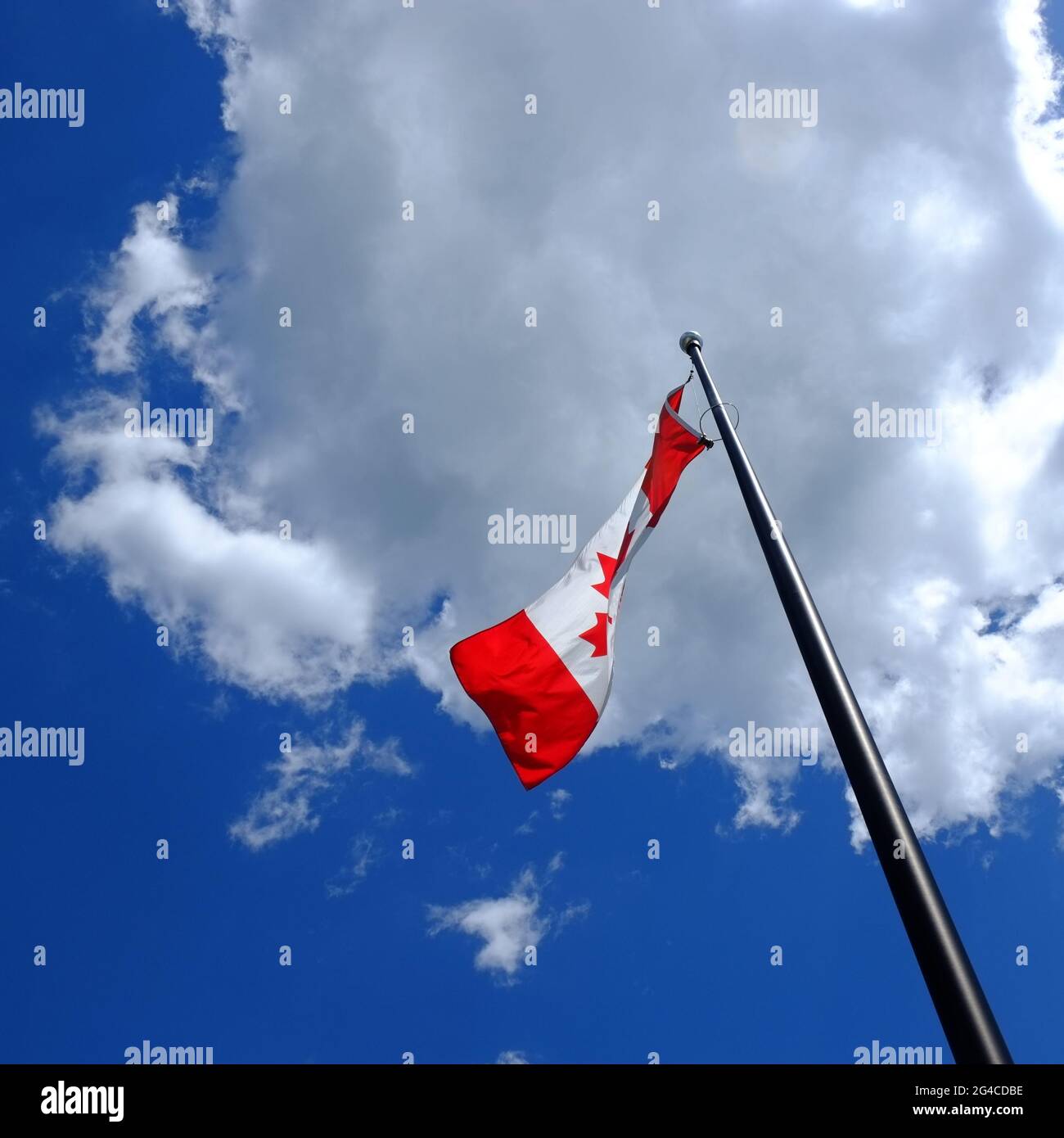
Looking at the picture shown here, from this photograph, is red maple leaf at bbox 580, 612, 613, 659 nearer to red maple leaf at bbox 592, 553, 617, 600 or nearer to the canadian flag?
the canadian flag

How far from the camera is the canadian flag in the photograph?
33.5ft

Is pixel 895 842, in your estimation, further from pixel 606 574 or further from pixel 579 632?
pixel 606 574

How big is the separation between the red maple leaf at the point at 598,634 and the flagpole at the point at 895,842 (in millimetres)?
3176

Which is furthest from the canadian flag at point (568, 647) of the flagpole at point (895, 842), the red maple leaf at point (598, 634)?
the flagpole at point (895, 842)

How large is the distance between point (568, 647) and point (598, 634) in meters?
0.43

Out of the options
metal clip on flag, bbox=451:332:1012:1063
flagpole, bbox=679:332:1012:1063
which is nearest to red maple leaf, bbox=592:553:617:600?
metal clip on flag, bbox=451:332:1012:1063

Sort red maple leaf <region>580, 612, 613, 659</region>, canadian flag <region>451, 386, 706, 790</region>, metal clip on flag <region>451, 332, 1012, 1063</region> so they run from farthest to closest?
red maple leaf <region>580, 612, 613, 659</region>
canadian flag <region>451, 386, 706, 790</region>
metal clip on flag <region>451, 332, 1012, 1063</region>

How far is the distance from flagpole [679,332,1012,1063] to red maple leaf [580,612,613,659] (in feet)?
10.4

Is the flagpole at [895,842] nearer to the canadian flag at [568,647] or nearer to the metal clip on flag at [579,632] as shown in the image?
the metal clip on flag at [579,632]

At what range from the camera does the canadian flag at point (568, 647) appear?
10211 millimetres

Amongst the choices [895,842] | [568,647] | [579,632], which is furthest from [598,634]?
[895,842]

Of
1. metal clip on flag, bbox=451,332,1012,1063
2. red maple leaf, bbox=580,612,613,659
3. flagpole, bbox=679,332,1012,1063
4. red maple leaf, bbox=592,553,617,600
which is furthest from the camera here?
red maple leaf, bbox=592,553,617,600
